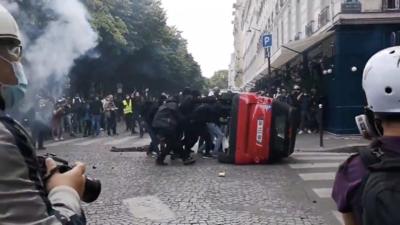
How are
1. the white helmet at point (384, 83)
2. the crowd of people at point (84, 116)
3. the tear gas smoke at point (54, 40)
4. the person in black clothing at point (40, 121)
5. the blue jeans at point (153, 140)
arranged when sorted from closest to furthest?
the white helmet at point (384, 83)
the blue jeans at point (153, 140)
the person in black clothing at point (40, 121)
the tear gas smoke at point (54, 40)
the crowd of people at point (84, 116)

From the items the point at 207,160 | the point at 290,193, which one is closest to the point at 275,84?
the point at 207,160

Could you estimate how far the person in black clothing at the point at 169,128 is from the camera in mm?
10141

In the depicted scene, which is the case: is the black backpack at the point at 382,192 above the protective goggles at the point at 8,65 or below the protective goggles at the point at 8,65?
below

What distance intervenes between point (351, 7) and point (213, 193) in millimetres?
9624

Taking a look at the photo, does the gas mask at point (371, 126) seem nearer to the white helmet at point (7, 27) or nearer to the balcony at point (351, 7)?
the white helmet at point (7, 27)

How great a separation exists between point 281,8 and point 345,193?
30.1m

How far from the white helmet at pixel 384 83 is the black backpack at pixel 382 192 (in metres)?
0.16

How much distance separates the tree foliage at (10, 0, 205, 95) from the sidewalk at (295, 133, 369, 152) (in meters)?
7.91

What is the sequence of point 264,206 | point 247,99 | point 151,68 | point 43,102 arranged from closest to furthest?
point 264,206 → point 247,99 → point 43,102 → point 151,68

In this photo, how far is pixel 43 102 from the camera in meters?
16.3

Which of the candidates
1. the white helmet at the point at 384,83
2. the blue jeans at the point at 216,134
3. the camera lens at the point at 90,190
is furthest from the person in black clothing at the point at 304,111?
the camera lens at the point at 90,190

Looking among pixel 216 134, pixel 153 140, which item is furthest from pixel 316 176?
pixel 153 140

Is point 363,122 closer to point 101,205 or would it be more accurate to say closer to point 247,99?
point 101,205

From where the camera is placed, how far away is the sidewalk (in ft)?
41.2
